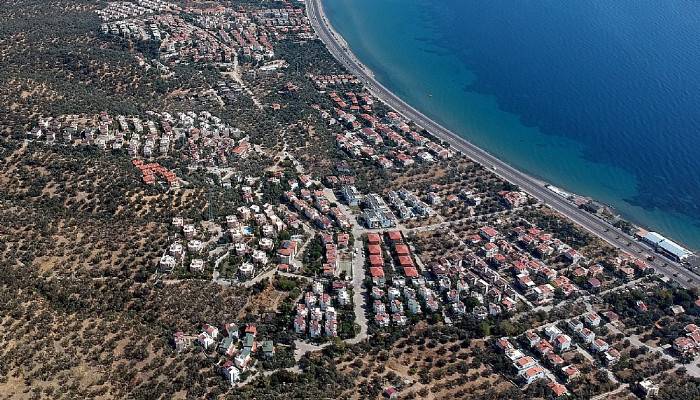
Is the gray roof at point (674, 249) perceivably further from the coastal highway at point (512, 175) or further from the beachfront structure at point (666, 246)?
the coastal highway at point (512, 175)

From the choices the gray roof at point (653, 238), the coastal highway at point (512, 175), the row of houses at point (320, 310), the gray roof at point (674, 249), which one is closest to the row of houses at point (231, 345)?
the row of houses at point (320, 310)

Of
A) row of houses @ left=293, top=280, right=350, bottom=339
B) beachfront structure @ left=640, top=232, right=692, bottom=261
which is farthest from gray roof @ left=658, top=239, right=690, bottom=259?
row of houses @ left=293, top=280, right=350, bottom=339

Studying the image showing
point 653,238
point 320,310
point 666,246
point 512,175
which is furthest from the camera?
point 512,175

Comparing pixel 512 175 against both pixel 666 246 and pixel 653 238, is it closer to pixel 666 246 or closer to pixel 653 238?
pixel 653 238

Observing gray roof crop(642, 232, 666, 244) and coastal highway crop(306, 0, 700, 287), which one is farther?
gray roof crop(642, 232, 666, 244)

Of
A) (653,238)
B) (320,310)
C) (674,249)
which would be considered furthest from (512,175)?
(320,310)

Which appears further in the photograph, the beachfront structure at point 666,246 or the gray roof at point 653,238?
the gray roof at point 653,238

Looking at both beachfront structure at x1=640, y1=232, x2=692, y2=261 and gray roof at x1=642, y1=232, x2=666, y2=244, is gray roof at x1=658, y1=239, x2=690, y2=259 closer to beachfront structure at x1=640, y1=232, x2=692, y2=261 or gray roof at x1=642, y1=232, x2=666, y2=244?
beachfront structure at x1=640, y1=232, x2=692, y2=261

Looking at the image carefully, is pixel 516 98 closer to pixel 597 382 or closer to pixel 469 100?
pixel 469 100
